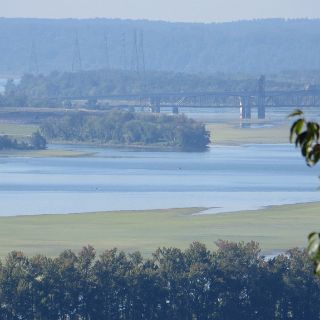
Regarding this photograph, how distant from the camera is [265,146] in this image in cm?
6175

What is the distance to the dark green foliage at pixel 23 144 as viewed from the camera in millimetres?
58875

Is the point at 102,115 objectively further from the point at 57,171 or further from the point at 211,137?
the point at 57,171

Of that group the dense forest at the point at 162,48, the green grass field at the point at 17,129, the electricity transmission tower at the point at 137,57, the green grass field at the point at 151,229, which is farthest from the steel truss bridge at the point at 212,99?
the dense forest at the point at 162,48

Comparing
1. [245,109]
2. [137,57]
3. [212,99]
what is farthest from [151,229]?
[137,57]

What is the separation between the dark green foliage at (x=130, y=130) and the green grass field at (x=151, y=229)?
2963 cm

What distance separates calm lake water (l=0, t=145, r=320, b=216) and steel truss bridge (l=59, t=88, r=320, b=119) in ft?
102

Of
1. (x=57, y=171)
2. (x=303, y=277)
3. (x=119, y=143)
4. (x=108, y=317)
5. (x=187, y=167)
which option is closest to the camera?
(x=108, y=317)

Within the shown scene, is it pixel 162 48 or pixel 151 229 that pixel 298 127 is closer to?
pixel 151 229

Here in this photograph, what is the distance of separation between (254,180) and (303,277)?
2172cm

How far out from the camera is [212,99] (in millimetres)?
98312

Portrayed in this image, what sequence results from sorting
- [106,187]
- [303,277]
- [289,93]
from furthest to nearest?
[289,93], [106,187], [303,277]

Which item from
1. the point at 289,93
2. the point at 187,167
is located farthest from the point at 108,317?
the point at 289,93

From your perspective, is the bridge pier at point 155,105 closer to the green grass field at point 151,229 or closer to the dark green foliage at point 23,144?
the dark green foliage at point 23,144

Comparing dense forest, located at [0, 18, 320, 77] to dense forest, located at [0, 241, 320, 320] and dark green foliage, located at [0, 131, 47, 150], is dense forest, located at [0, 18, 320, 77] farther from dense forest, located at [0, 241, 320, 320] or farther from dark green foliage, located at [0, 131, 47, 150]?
dense forest, located at [0, 241, 320, 320]
